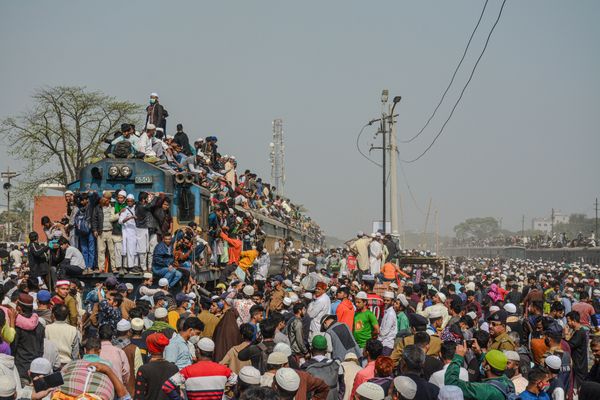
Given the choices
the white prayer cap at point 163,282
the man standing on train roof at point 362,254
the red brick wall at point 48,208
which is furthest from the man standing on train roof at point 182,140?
the red brick wall at point 48,208

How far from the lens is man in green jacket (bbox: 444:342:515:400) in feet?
25.3

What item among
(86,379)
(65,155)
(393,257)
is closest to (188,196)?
(86,379)

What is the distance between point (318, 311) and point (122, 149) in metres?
7.29

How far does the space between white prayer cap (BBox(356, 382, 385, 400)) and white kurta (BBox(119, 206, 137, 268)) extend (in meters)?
10.0

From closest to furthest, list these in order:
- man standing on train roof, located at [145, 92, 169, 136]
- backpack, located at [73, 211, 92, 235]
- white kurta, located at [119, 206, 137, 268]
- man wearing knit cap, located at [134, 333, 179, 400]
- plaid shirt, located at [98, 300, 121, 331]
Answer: man wearing knit cap, located at [134, 333, 179, 400] → plaid shirt, located at [98, 300, 121, 331] → white kurta, located at [119, 206, 137, 268] → backpack, located at [73, 211, 92, 235] → man standing on train roof, located at [145, 92, 169, 136]

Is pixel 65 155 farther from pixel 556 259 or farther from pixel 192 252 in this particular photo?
pixel 556 259

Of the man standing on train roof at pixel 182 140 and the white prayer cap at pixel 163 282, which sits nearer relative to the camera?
the white prayer cap at pixel 163 282

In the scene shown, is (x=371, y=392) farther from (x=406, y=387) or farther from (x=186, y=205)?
(x=186, y=205)

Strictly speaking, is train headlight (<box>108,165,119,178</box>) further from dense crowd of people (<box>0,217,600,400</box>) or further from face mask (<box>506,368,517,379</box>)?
face mask (<box>506,368,517,379</box>)

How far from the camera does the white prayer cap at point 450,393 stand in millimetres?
7199

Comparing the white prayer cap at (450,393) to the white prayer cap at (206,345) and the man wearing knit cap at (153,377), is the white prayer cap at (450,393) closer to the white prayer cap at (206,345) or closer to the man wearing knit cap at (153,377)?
the white prayer cap at (206,345)

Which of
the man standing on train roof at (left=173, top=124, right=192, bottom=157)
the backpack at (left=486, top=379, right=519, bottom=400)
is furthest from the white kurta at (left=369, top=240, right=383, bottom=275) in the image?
the backpack at (left=486, top=379, right=519, bottom=400)

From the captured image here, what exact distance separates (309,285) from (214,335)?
606 centimetres

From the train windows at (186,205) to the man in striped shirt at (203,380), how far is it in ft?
32.1
